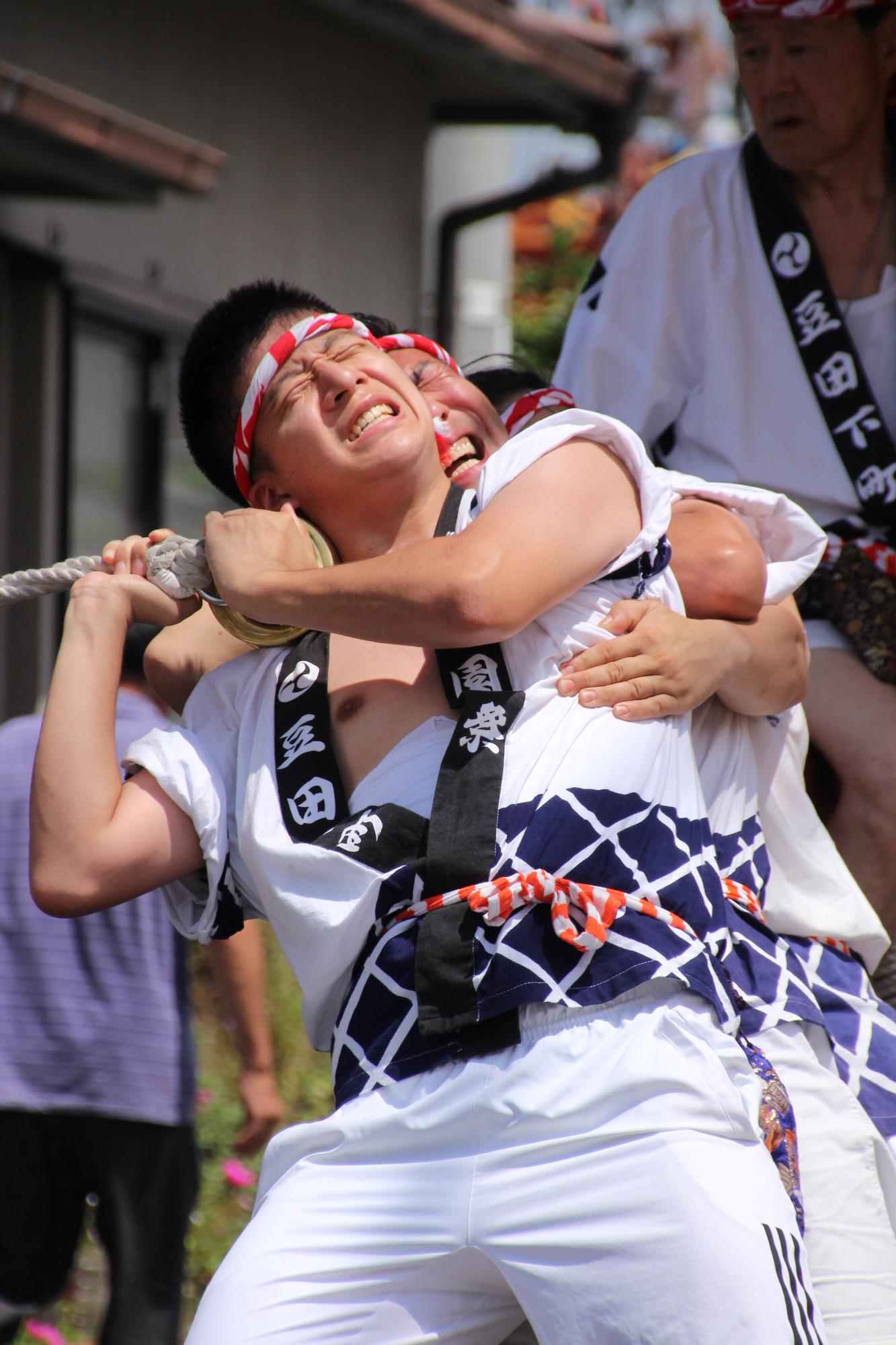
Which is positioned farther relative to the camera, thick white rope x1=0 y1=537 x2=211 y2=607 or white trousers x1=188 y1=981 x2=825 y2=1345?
thick white rope x1=0 y1=537 x2=211 y2=607

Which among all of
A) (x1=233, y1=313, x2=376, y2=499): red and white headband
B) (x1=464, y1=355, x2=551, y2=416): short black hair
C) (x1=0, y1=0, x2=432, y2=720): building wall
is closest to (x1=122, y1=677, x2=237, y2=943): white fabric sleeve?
(x1=233, y1=313, x2=376, y2=499): red and white headband

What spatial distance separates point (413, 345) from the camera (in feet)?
8.69

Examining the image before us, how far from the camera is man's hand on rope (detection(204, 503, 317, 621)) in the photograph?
2.07m

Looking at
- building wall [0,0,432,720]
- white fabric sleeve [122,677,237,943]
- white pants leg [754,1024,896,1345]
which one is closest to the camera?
→ white pants leg [754,1024,896,1345]

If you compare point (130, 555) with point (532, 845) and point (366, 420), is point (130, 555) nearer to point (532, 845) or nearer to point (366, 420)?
point (366, 420)

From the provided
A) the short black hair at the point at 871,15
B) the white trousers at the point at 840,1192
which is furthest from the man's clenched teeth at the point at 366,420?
the short black hair at the point at 871,15

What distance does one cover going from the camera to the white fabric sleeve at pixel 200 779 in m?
2.10

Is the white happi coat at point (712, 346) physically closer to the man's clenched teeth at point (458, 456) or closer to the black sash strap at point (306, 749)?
the man's clenched teeth at point (458, 456)

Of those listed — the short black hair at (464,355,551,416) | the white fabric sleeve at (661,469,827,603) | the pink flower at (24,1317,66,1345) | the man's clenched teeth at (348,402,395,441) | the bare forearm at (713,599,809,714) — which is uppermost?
the short black hair at (464,355,551,416)

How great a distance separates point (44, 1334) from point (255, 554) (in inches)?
118

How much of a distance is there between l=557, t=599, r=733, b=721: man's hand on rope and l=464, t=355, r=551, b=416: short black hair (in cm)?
95

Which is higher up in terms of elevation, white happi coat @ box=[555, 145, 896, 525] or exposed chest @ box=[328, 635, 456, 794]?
white happi coat @ box=[555, 145, 896, 525]

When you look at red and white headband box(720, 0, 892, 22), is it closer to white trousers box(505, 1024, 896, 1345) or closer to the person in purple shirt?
white trousers box(505, 1024, 896, 1345)

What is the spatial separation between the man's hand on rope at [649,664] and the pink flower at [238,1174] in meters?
3.29
